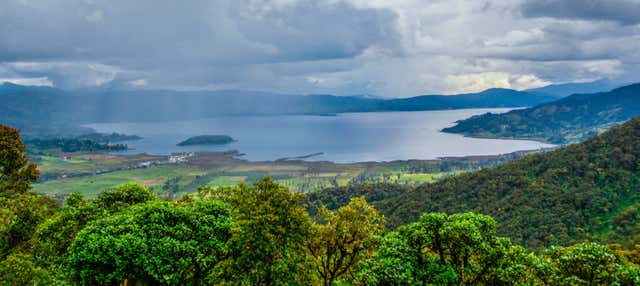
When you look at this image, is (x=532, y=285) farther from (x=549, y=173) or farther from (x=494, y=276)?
(x=549, y=173)

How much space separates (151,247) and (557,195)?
77.6 m

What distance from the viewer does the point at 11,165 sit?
3338cm

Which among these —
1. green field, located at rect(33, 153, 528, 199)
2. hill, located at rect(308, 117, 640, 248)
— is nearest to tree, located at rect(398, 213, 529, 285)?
hill, located at rect(308, 117, 640, 248)

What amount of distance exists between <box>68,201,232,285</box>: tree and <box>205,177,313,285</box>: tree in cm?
172

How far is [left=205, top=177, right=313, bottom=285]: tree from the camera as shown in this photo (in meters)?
15.4

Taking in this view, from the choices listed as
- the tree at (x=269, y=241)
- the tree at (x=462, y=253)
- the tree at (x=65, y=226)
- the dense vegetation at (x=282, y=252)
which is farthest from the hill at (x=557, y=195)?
the tree at (x=65, y=226)

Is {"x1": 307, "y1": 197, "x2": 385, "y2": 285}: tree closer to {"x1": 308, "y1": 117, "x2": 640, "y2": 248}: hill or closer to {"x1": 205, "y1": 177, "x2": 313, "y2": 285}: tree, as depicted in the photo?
{"x1": 205, "y1": 177, "x2": 313, "y2": 285}: tree

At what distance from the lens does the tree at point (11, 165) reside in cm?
3241

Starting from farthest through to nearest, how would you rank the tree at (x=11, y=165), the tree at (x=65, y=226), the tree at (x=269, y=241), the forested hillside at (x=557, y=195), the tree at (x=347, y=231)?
1. the forested hillside at (x=557, y=195)
2. the tree at (x=11, y=165)
3. the tree at (x=65, y=226)
4. the tree at (x=347, y=231)
5. the tree at (x=269, y=241)

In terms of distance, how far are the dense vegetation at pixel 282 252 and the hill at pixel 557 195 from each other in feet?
140

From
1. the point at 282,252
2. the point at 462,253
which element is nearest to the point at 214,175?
the point at 282,252

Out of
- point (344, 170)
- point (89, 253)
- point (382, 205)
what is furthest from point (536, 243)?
point (344, 170)

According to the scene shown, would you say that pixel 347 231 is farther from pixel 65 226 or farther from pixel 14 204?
pixel 14 204

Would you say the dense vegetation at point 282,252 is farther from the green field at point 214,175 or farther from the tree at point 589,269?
the green field at point 214,175
